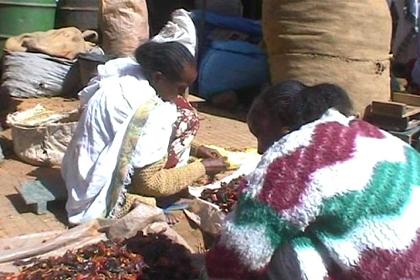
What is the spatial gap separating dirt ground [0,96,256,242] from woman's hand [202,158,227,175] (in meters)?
0.58

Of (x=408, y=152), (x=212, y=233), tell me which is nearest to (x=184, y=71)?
(x=212, y=233)

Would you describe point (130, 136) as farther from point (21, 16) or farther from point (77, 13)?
point (77, 13)

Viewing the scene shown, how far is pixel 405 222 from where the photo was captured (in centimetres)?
→ 191

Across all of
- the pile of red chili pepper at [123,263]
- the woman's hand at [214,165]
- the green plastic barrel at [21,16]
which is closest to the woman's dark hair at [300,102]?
the pile of red chili pepper at [123,263]

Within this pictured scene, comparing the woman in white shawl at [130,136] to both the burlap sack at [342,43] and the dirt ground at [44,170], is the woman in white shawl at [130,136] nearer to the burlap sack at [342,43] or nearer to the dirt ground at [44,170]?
the dirt ground at [44,170]

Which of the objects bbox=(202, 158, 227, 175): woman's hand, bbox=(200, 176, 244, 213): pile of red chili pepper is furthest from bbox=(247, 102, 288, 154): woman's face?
bbox=(202, 158, 227, 175): woman's hand

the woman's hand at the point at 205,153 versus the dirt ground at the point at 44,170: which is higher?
the woman's hand at the point at 205,153

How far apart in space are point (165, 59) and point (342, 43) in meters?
2.57

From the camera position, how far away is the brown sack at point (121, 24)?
24.7ft

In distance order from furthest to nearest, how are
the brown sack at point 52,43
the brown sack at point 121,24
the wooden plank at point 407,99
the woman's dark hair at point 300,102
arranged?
the brown sack at point 121,24, the brown sack at point 52,43, the wooden plank at point 407,99, the woman's dark hair at point 300,102

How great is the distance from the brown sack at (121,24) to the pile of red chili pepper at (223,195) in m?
3.74

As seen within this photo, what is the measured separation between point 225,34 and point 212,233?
5.03 meters

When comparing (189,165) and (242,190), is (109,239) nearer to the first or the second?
(189,165)

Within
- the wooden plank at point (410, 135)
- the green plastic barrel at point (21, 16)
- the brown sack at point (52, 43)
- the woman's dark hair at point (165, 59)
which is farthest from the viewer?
the green plastic barrel at point (21, 16)
